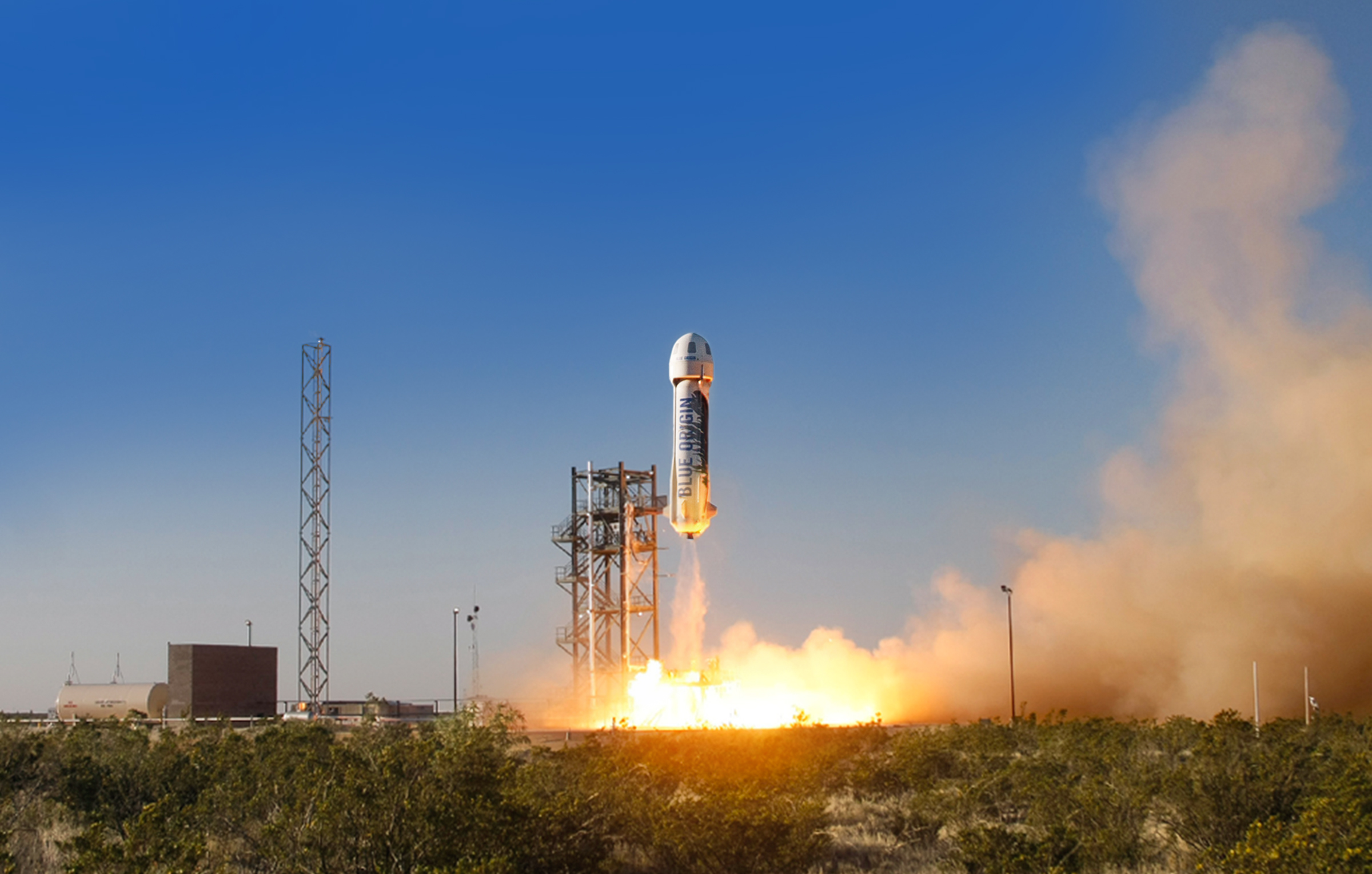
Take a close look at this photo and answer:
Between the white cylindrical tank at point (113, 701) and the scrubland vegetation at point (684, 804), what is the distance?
101ft

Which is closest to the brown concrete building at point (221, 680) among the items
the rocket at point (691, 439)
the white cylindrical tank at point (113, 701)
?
the white cylindrical tank at point (113, 701)

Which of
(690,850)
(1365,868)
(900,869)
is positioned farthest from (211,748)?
(1365,868)

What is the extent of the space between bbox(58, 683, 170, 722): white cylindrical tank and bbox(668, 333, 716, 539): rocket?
98.1ft

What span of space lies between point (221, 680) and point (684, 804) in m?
48.7

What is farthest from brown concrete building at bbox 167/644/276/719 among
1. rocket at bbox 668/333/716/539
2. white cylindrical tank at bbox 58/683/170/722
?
rocket at bbox 668/333/716/539

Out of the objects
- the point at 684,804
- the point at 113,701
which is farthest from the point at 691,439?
the point at 113,701

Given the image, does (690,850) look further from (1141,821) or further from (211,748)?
(211,748)

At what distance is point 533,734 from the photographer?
44875 mm

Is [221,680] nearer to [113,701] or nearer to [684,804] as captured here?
[113,701]

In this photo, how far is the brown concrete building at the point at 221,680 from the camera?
60781 mm

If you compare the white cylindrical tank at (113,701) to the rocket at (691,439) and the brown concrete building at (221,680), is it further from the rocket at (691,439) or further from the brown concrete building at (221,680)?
the rocket at (691,439)

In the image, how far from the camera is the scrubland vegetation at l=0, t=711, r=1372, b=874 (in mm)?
15039

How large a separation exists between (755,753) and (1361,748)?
535 inches

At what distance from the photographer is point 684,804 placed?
1977cm
